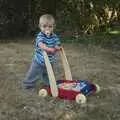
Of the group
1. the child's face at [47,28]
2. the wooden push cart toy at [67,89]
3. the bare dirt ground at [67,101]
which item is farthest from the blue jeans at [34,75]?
the child's face at [47,28]

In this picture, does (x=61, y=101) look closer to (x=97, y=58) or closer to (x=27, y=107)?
(x=27, y=107)

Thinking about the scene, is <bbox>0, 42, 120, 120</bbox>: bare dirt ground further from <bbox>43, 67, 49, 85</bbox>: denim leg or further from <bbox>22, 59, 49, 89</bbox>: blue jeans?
<bbox>43, 67, 49, 85</bbox>: denim leg

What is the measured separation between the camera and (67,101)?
243 inches

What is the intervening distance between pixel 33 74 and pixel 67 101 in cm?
79

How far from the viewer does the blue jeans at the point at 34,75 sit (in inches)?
262

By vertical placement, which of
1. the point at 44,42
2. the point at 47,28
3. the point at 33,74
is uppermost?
the point at 47,28

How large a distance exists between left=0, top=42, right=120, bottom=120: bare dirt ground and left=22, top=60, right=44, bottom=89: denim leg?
0.13 m

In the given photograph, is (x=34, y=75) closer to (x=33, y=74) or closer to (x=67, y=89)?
(x=33, y=74)

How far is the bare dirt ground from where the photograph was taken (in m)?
5.69

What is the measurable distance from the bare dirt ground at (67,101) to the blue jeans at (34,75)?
0.48ft

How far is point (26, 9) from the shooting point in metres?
12.3

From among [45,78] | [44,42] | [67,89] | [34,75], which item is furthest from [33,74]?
[67,89]

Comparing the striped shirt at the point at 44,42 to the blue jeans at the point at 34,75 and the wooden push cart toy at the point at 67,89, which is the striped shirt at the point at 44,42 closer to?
the blue jeans at the point at 34,75

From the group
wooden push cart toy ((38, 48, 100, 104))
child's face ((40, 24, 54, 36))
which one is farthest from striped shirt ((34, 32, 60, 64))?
wooden push cart toy ((38, 48, 100, 104))
